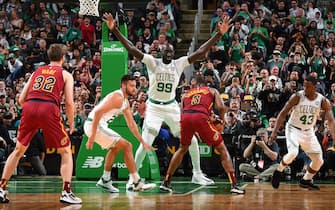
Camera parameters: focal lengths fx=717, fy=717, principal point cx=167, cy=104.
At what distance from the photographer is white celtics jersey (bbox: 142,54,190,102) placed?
13125 mm

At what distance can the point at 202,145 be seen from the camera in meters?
17.4

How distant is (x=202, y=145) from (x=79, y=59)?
19.0 ft

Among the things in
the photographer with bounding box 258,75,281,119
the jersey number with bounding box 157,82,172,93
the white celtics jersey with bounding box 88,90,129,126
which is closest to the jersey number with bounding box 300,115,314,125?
the jersey number with bounding box 157,82,172,93

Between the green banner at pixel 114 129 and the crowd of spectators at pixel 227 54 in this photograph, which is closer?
the green banner at pixel 114 129

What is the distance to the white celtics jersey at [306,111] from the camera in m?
13.3

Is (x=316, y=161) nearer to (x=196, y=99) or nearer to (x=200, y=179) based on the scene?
(x=200, y=179)

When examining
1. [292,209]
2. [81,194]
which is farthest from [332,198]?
[81,194]

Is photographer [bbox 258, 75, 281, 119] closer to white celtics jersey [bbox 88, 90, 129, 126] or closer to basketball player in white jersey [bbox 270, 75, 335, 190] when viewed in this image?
basketball player in white jersey [bbox 270, 75, 335, 190]

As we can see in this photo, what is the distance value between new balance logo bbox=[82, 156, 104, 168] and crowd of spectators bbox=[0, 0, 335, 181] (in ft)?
6.96

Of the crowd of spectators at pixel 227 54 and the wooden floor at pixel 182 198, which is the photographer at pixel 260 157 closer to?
the crowd of spectators at pixel 227 54

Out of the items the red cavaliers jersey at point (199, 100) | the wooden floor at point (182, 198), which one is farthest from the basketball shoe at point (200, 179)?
the red cavaliers jersey at point (199, 100)

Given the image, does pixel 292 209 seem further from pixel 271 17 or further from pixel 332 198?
pixel 271 17

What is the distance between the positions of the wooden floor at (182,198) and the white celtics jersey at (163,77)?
5.66 feet

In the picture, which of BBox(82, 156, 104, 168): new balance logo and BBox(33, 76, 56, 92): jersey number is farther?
BBox(82, 156, 104, 168): new balance logo
